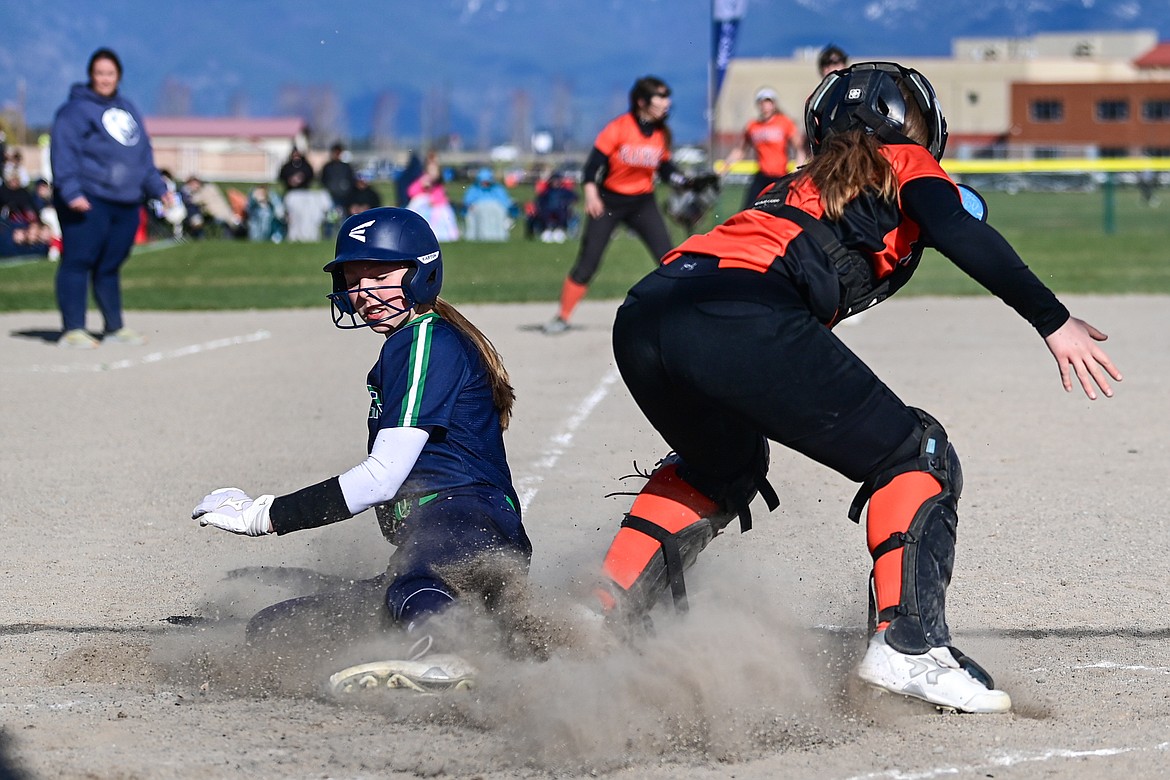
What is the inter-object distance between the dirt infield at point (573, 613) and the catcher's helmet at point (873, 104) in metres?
1.38

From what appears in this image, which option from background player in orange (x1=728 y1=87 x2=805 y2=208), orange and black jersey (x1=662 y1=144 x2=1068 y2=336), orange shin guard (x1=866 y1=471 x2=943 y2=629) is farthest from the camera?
background player in orange (x1=728 y1=87 x2=805 y2=208)

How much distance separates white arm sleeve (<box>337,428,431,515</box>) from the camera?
A: 3.73m

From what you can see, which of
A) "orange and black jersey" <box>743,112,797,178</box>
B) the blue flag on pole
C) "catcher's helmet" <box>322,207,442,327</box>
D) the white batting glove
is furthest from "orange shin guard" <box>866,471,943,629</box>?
the blue flag on pole

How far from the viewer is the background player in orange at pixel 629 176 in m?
Answer: 11.2

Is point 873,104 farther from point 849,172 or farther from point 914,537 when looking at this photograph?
point 914,537

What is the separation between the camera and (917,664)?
3.39 meters

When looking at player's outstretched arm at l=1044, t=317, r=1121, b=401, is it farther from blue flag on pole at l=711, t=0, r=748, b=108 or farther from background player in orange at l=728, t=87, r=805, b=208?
blue flag on pole at l=711, t=0, r=748, b=108

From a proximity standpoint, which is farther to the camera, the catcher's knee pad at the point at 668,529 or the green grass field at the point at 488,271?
the green grass field at the point at 488,271

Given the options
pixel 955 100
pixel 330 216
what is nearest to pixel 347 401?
pixel 330 216

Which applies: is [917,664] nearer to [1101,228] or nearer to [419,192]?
[419,192]

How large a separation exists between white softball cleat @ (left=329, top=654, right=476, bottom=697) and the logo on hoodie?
8.02 metres

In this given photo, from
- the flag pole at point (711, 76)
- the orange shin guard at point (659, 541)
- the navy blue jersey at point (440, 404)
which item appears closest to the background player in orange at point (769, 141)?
the flag pole at point (711, 76)

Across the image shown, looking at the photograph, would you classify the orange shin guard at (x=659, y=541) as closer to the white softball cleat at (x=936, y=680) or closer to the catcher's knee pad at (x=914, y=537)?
the catcher's knee pad at (x=914, y=537)

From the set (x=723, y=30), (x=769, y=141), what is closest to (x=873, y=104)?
(x=769, y=141)
